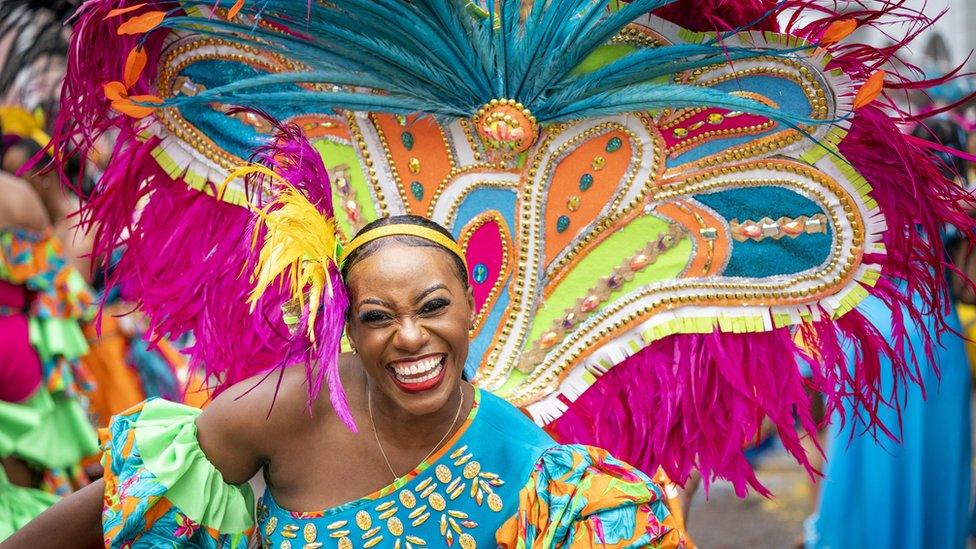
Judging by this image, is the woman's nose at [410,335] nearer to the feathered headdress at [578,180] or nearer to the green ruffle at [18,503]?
the feathered headdress at [578,180]

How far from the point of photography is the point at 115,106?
2662 millimetres

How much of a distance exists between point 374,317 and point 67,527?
0.72 m

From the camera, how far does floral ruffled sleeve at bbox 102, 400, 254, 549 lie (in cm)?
224

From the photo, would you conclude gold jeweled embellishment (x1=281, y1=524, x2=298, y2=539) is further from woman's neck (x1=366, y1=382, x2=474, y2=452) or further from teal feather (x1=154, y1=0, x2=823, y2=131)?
teal feather (x1=154, y1=0, x2=823, y2=131)

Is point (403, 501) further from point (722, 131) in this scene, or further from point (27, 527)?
point (722, 131)

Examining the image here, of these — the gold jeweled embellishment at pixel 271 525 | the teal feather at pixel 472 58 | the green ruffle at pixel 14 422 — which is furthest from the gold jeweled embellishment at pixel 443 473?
the green ruffle at pixel 14 422

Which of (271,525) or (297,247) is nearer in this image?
(297,247)

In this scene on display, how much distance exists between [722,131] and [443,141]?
0.61 meters

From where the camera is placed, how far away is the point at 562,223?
2.74 metres

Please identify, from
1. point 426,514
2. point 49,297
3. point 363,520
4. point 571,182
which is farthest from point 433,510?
point 49,297

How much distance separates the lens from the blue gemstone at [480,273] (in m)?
2.77

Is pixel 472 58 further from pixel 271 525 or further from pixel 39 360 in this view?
pixel 39 360

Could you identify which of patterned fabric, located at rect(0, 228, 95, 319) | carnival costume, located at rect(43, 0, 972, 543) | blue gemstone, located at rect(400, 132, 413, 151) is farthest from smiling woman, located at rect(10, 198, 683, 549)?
patterned fabric, located at rect(0, 228, 95, 319)

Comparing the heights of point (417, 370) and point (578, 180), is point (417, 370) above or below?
below
